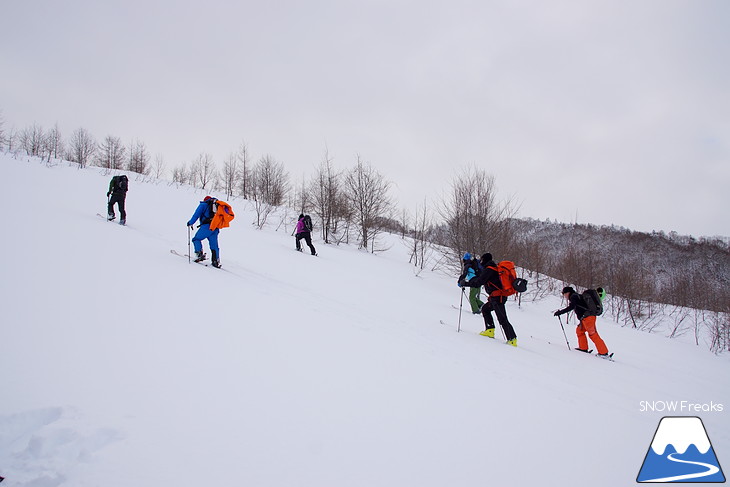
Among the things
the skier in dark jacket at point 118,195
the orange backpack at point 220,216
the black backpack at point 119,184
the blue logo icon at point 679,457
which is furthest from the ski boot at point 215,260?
the blue logo icon at point 679,457

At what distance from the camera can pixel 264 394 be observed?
2719mm

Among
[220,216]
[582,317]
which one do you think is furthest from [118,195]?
[582,317]

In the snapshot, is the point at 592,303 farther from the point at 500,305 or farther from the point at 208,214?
the point at 208,214

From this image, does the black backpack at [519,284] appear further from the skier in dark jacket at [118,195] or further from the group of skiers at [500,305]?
the skier in dark jacket at [118,195]

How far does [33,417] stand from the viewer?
2008 mm

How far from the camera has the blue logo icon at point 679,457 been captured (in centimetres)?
264

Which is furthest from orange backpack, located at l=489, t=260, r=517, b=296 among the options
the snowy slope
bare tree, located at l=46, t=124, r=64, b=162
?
bare tree, located at l=46, t=124, r=64, b=162

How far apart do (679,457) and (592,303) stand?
16.7ft

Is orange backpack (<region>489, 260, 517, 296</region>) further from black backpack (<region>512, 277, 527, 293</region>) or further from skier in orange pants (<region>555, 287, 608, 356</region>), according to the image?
skier in orange pants (<region>555, 287, 608, 356</region>)

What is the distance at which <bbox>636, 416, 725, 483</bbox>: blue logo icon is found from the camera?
8.66 feet

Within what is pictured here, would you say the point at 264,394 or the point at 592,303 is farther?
the point at 592,303

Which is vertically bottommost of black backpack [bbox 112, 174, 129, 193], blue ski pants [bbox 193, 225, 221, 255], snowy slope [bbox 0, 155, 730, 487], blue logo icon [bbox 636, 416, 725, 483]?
blue logo icon [bbox 636, 416, 725, 483]

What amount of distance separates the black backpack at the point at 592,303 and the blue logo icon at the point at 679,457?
3.75 m

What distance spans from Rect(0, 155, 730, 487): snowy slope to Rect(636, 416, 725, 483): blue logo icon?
11cm
